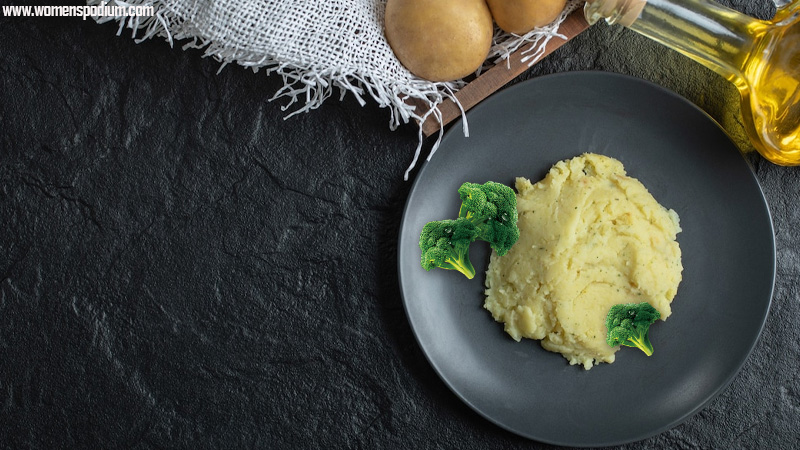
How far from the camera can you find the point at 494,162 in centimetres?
119

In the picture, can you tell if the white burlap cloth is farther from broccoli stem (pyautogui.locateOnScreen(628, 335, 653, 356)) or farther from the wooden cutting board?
broccoli stem (pyautogui.locateOnScreen(628, 335, 653, 356))

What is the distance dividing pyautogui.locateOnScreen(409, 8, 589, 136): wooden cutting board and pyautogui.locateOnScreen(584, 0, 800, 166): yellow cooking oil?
0.16 feet

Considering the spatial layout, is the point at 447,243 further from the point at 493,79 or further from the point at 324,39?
the point at 324,39

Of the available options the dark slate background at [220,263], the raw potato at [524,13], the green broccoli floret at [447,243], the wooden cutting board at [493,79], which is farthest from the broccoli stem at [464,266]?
the raw potato at [524,13]

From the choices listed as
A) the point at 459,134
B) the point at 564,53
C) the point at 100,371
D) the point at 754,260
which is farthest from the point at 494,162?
the point at 100,371

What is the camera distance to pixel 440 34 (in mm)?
1035

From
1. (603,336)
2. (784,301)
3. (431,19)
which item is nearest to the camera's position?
(431,19)

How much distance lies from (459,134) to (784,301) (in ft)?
2.48

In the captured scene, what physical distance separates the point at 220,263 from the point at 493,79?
2.12ft

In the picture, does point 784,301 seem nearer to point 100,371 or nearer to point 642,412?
point 642,412

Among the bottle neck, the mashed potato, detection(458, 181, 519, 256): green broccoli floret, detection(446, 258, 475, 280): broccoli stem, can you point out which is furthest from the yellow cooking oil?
detection(446, 258, 475, 280): broccoli stem

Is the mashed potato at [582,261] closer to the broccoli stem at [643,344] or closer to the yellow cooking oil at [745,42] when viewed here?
the broccoli stem at [643,344]

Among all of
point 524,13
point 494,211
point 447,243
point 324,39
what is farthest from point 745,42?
point 324,39

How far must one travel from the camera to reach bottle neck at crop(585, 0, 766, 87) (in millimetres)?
1024
